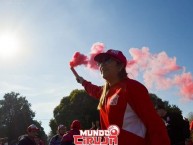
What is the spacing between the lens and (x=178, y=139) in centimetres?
1128

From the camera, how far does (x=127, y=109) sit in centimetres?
393

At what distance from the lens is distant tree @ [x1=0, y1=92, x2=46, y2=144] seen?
9356cm

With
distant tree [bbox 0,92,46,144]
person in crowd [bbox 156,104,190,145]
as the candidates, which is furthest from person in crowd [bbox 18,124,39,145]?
distant tree [bbox 0,92,46,144]

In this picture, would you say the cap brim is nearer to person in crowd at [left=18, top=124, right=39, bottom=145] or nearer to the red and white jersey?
the red and white jersey

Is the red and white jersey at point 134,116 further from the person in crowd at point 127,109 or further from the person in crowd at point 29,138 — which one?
the person in crowd at point 29,138

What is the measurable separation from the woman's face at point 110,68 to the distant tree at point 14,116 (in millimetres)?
91603

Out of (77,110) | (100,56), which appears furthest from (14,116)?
(100,56)

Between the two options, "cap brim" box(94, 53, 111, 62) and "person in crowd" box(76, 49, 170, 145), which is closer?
"person in crowd" box(76, 49, 170, 145)

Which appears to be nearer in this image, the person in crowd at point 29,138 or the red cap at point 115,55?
the red cap at point 115,55

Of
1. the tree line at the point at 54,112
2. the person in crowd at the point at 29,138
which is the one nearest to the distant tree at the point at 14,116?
the tree line at the point at 54,112

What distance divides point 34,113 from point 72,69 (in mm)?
100540

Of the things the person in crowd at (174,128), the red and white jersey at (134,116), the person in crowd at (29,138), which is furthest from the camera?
the person in crowd at (29,138)

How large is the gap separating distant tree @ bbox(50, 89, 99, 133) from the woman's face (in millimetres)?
57511

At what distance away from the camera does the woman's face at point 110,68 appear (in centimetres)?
436
